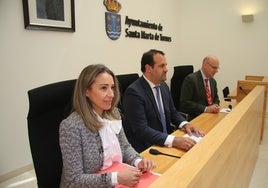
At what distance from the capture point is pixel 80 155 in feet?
3.88

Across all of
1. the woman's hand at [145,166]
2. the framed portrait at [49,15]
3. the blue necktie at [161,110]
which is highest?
the framed portrait at [49,15]

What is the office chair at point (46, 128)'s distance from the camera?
1178 millimetres

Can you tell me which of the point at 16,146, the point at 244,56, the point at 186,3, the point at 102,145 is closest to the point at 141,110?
the point at 102,145

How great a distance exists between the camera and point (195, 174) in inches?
29.6

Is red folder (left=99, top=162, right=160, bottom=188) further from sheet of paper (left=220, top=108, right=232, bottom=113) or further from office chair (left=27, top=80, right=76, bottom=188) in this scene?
sheet of paper (left=220, top=108, right=232, bottom=113)

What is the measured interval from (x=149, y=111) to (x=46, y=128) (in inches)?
37.2

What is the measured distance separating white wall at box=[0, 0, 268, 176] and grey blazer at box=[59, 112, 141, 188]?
4.81 ft

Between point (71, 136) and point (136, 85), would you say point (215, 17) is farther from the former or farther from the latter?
point (71, 136)

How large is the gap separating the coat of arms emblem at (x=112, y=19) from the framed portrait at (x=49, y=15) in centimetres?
65

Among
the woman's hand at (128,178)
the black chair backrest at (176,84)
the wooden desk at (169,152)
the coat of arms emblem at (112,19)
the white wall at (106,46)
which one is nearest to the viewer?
the woman's hand at (128,178)

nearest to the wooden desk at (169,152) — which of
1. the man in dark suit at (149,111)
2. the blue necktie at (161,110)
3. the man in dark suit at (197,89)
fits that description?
the man in dark suit at (149,111)

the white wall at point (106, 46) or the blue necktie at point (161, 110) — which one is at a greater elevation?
the white wall at point (106, 46)

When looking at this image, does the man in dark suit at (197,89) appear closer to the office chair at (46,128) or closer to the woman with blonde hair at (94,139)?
the woman with blonde hair at (94,139)

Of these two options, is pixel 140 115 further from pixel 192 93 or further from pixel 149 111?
pixel 192 93
